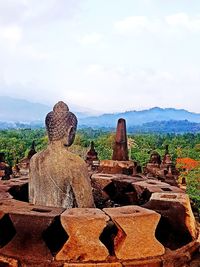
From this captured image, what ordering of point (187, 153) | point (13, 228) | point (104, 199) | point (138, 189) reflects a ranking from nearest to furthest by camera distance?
point (13, 228) → point (138, 189) → point (104, 199) → point (187, 153)

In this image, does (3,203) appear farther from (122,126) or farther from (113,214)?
(122,126)

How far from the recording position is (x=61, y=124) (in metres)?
4.11

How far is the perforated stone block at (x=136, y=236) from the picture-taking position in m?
3.26

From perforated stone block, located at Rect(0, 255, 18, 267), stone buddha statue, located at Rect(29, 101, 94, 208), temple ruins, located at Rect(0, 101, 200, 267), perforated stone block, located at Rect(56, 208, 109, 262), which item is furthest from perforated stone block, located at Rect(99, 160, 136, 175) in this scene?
perforated stone block, located at Rect(0, 255, 18, 267)

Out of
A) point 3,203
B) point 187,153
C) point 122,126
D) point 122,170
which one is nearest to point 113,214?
point 3,203

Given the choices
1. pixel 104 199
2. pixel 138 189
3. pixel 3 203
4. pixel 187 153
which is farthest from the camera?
pixel 187 153

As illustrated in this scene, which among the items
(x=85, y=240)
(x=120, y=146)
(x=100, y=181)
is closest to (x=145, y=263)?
(x=85, y=240)

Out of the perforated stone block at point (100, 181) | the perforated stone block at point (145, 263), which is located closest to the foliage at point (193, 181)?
the perforated stone block at point (100, 181)

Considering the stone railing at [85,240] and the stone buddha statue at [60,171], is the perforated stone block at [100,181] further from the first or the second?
the stone railing at [85,240]

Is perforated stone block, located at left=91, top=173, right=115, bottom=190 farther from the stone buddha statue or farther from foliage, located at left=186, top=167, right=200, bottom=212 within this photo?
foliage, located at left=186, top=167, right=200, bottom=212

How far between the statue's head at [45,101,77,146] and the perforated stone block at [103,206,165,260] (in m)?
1.09

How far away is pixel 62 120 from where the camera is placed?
4.11 metres

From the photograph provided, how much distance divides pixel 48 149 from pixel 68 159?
10.3 inches

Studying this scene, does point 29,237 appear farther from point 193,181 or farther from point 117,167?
point 193,181
